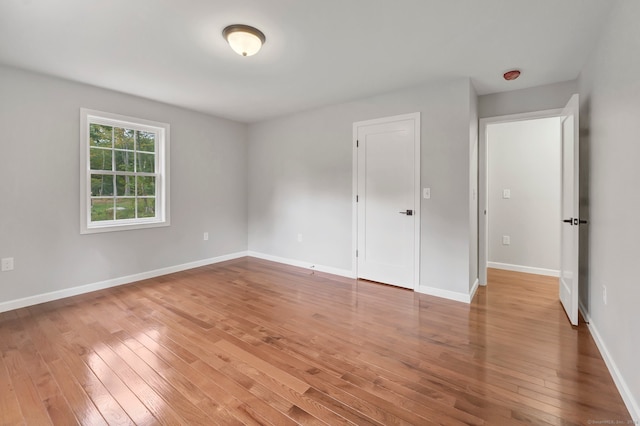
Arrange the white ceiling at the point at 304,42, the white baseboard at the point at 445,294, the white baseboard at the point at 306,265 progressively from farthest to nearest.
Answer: the white baseboard at the point at 306,265 → the white baseboard at the point at 445,294 → the white ceiling at the point at 304,42

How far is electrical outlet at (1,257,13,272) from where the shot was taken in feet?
9.64

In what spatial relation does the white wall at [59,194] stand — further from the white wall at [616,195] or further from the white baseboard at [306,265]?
the white wall at [616,195]

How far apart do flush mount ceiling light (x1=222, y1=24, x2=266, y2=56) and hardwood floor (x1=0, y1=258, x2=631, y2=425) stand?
7.71 feet

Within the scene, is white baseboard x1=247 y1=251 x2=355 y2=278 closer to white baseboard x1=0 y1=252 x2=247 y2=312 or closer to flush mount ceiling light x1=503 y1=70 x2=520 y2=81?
white baseboard x1=0 y1=252 x2=247 y2=312

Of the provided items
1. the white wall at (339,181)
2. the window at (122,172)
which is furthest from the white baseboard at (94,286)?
the white wall at (339,181)

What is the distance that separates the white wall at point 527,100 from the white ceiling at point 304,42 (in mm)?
126

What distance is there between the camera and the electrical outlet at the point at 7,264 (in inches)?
116

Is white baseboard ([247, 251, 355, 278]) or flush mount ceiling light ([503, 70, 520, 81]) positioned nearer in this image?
flush mount ceiling light ([503, 70, 520, 81])

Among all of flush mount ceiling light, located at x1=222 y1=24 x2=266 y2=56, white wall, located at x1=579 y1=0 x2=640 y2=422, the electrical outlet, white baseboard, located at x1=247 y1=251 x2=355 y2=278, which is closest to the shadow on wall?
white wall, located at x1=579 y1=0 x2=640 y2=422

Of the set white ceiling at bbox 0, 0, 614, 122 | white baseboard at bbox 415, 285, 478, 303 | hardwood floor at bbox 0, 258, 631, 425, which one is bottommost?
hardwood floor at bbox 0, 258, 631, 425

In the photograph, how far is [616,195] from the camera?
1915 mm

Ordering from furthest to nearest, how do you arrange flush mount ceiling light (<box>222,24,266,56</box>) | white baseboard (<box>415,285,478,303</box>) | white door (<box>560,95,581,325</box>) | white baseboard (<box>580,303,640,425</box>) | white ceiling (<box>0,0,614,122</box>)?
white baseboard (<box>415,285,478,303</box>) < white door (<box>560,95,581,325</box>) < flush mount ceiling light (<box>222,24,266,56</box>) < white ceiling (<box>0,0,614,122</box>) < white baseboard (<box>580,303,640,425</box>)

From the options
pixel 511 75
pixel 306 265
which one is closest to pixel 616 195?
pixel 511 75

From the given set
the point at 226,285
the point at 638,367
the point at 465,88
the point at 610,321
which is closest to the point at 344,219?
the point at 226,285
